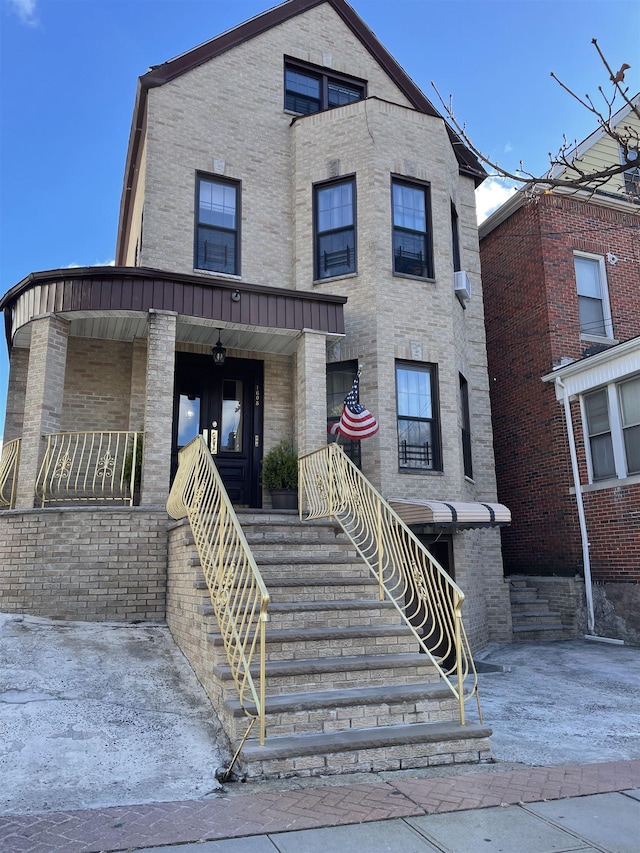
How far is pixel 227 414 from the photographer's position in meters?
10.7

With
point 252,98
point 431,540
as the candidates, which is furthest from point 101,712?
point 252,98

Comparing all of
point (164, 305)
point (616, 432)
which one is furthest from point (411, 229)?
point (616, 432)

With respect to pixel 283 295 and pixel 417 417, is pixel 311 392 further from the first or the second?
pixel 417 417

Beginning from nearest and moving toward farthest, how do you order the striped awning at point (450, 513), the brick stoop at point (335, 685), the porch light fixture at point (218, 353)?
1. the brick stoop at point (335, 685)
2. the striped awning at point (450, 513)
3. the porch light fixture at point (218, 353)

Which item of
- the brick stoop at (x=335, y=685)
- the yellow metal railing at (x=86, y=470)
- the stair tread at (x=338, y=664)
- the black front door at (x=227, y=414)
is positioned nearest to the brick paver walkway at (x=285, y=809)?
the brick stoop at (x=335, y=685)

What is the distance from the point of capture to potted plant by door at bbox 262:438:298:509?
31.4ft

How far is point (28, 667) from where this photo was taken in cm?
597

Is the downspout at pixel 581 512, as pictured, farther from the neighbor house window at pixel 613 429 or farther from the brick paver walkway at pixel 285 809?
the brick paver walkway at pixel 285 809

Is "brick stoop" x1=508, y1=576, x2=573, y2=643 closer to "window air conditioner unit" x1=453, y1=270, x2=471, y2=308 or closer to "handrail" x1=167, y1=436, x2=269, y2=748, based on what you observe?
"window air conditioner unit" x1=453, y1=270, x2=471, y2=308

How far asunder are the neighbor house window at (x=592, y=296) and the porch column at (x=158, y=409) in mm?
8333

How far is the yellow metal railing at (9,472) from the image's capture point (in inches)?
342

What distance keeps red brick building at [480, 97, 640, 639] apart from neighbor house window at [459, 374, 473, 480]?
1.74m

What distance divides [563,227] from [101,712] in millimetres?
12248

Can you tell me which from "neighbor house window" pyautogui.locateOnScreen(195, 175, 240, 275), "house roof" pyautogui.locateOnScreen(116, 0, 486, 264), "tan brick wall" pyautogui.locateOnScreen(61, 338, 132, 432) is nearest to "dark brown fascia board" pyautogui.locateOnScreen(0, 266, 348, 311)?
"tan brick wall" pyautogui.locateOnScreen(61, 338, 132, 432)
